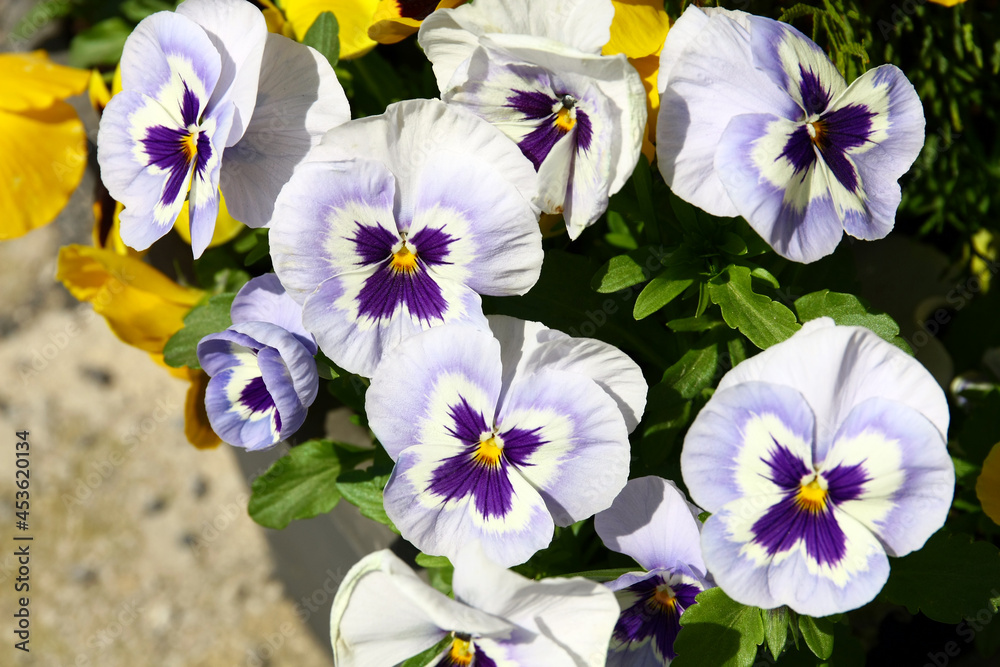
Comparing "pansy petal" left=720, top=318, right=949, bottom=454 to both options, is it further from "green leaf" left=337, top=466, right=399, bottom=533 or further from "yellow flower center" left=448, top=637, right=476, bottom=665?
"green leaf" left=337, top=466, right=399, bottom=533

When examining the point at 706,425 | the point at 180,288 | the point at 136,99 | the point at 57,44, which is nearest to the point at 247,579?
the point at 180,288

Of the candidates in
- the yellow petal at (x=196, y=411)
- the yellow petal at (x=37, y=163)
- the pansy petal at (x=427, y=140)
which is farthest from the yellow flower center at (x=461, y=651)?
the yellow petal at (x=37, y=163)

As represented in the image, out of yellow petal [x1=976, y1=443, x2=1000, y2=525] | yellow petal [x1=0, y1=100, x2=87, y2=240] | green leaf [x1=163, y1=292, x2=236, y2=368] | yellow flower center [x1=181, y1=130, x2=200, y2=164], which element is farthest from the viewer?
yellow petal [x1=0, y1=100, x2=87, y2=240]

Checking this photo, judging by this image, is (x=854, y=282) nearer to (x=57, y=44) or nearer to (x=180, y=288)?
(x=180, y=288)

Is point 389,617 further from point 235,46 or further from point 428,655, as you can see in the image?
point 235,46

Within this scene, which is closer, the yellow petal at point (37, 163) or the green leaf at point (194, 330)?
the green leaf at point (194, 330)

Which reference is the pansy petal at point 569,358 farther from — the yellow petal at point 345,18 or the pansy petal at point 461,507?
the yellow petal at point 345,18

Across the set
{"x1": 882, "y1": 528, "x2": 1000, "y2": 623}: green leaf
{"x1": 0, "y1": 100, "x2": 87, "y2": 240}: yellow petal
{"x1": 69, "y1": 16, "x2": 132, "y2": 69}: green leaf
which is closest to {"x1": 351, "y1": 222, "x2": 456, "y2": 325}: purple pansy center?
{"x1": 882, "y1": 528, "x2": 1000, "y2": 623}: green leaf
